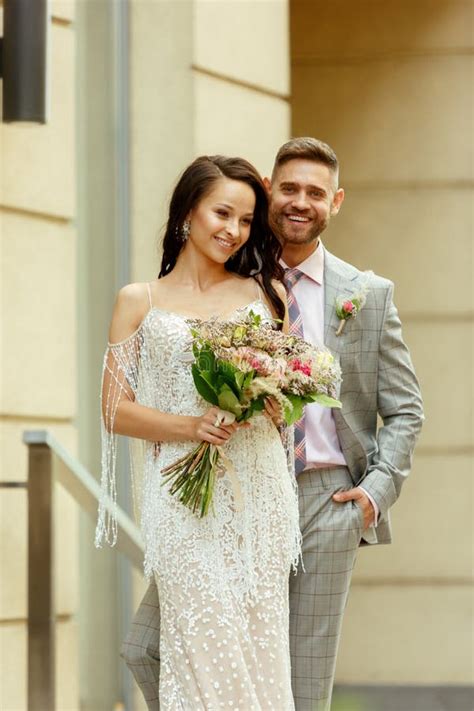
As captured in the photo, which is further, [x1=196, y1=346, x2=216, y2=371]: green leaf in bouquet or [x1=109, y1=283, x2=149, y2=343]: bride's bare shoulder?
[x1=109, y1=283, x2=149, y2=343]: bride's bare shoulder

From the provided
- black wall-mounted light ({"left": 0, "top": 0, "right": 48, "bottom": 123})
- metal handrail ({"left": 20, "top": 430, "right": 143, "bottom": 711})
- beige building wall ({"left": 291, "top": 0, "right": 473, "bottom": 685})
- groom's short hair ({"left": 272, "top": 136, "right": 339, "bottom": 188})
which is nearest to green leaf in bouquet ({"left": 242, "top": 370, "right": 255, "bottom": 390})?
groom's short hair ({"left": 272, "top": 136, "right": 339, "bottom": 188})

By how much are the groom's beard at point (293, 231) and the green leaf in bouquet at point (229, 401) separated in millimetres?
788

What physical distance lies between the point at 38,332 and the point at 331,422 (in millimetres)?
2076

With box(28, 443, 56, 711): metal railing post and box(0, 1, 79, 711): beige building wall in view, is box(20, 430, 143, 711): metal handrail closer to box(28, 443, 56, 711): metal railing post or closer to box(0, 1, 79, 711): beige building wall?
box(28, 443, 56, 711): metal railing post

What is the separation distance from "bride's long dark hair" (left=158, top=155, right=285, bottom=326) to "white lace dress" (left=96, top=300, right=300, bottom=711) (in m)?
0.16

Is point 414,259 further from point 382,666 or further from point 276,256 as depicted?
point 276,256

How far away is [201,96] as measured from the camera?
7.45 m

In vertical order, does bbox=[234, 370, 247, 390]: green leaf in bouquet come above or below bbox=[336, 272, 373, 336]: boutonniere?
below

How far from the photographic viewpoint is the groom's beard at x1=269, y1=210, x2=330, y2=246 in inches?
189

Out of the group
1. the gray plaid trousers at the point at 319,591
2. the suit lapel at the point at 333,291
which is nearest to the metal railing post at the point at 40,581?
the gray plaid trousers at the point at 319,591

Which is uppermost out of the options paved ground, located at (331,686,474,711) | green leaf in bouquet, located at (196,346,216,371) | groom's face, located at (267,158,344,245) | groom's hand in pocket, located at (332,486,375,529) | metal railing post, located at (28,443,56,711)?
groom's face, located at (267,158,344,245)

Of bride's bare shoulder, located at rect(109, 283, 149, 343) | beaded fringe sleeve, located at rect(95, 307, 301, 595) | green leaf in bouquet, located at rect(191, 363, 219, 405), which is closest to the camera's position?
green leaf in bouquet, located at rect(191, 363, 219, 405)

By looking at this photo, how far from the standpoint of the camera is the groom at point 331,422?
4672 mm

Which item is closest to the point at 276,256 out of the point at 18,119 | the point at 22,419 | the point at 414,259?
the point at 18,119
